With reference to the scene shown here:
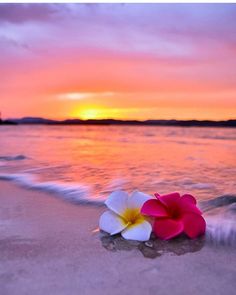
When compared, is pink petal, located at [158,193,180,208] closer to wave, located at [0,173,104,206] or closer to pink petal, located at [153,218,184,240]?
pink petal, located at [153,218,184,240]

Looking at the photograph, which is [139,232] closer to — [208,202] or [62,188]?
[208,202]

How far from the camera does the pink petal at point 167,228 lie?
96 centimetres

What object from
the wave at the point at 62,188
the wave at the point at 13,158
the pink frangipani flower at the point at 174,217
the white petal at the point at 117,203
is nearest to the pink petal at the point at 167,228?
the pink frangipani flower at the point at 174,217

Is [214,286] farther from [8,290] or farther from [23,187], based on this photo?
[23,187]

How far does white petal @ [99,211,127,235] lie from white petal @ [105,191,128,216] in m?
0.02

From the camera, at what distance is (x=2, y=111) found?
16.6 feet

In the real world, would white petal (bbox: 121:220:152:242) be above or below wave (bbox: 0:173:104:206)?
above

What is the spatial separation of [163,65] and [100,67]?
622mm

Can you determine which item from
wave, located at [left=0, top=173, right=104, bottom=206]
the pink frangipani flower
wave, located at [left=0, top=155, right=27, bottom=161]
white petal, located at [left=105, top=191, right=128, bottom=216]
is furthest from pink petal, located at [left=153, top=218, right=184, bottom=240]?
wave, located at [left=0, top=155, right=27, bottom=161]

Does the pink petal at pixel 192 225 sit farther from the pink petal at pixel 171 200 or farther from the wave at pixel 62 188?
the wave at pixel 62 188

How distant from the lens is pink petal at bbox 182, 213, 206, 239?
3.23ft

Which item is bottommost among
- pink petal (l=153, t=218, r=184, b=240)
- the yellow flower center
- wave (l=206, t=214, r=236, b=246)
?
wave (l=206, t=214, r=236, b=246)

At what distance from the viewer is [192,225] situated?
39.1 inches

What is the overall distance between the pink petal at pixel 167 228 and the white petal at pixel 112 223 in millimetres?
89
